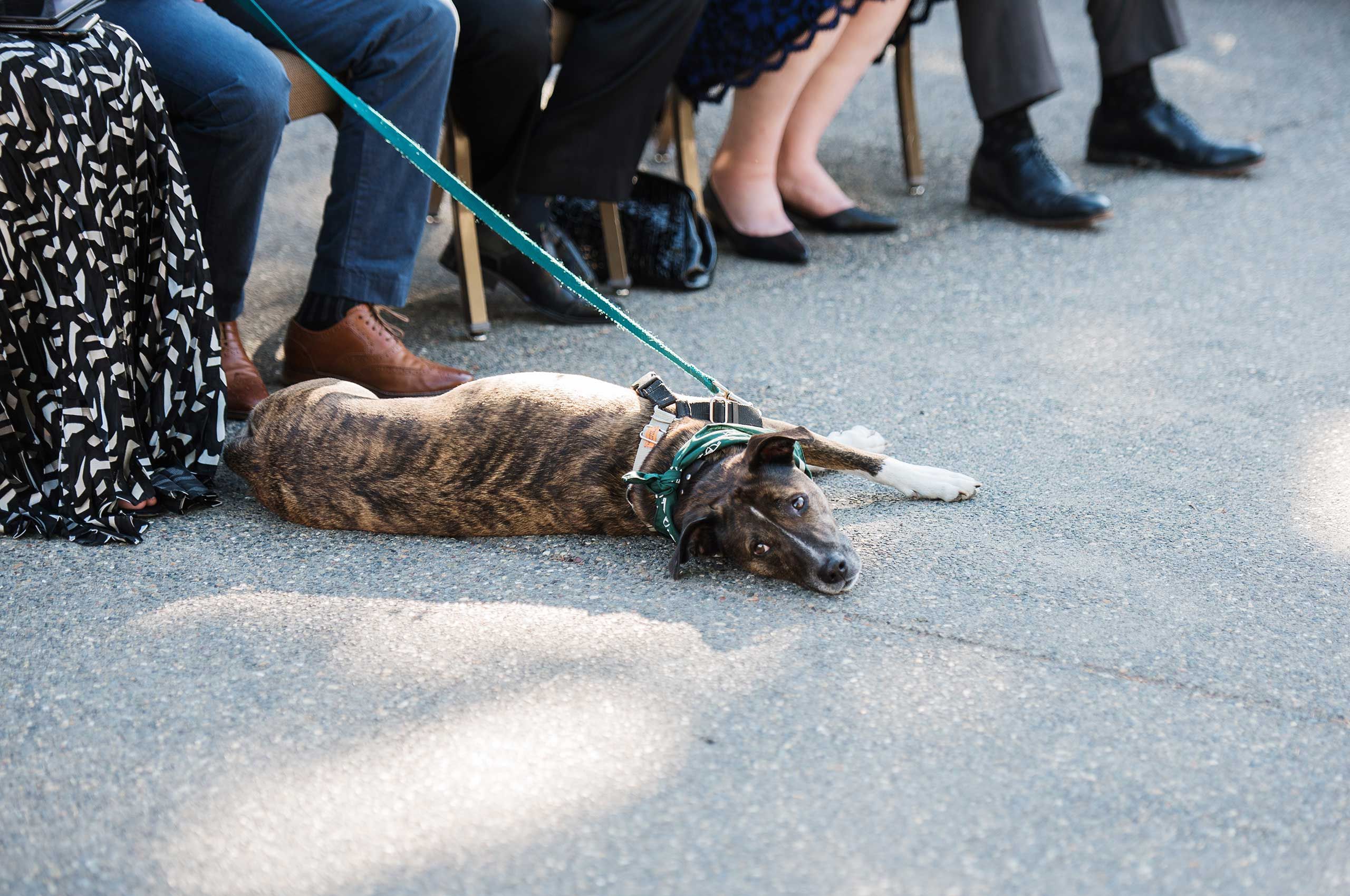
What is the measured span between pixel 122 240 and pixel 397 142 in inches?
28.1

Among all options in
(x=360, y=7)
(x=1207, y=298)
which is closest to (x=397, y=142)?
(x=360, y=7)

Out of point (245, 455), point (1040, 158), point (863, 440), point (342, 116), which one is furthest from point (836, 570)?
point (1040, 158)

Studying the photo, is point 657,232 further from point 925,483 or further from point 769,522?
point 769,522

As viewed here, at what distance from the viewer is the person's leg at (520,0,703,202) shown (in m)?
4.25

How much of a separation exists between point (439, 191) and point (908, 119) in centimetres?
228

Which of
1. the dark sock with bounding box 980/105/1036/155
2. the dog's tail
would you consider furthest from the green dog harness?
the dark sock with bounding box 980/105/1036/155

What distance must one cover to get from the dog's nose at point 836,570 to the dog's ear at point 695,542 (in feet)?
0.88

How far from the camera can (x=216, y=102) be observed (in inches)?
124

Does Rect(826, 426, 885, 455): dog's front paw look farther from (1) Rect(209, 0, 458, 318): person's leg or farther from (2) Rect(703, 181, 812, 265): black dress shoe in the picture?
(2) Rect(703, 181, 812, 265): black dress shoe

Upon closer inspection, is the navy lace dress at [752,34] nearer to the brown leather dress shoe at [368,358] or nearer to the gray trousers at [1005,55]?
the gray trousers at [1005,55]

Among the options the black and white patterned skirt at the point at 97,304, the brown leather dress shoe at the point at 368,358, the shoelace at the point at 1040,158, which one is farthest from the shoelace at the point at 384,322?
the shoelace at the point at 1040,158

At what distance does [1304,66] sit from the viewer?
728 centimetres

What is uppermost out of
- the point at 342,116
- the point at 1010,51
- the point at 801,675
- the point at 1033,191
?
the point at 1010,51

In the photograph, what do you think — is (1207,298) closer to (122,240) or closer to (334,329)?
(334,329)
